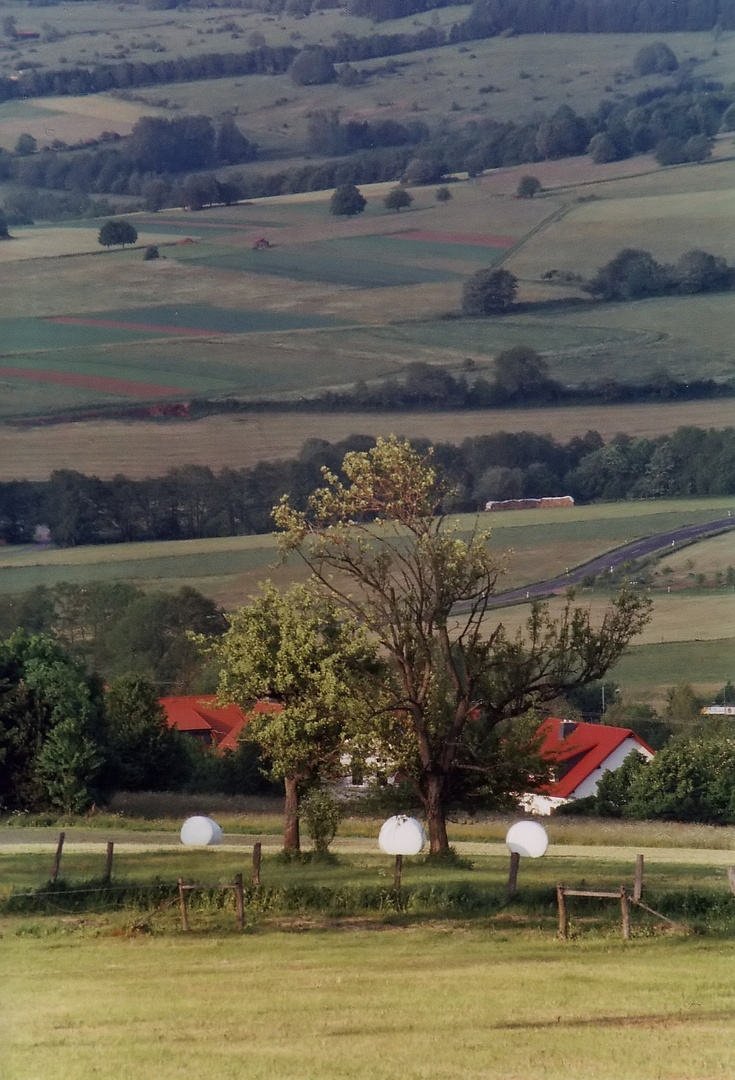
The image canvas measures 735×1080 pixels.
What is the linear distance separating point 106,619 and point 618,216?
13472mm

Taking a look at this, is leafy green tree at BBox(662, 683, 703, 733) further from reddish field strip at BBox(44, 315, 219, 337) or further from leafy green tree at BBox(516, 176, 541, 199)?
reddish field strip at BBox(44, 315, 219, 337)

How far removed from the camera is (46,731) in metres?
22.1

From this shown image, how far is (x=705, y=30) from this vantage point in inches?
1119

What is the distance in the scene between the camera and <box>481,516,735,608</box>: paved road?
24.4m

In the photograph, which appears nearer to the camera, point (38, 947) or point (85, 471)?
point (38, 947)

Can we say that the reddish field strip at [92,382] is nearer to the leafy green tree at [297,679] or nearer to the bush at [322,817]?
the leafy green tree at [297,679]

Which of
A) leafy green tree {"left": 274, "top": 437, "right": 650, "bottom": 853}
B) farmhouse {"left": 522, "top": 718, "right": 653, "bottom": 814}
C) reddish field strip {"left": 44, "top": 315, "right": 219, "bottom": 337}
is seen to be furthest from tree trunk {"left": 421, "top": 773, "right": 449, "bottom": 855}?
reddish field strip {"left": 44, "top": 315, "right": 219, "bottom": 337}

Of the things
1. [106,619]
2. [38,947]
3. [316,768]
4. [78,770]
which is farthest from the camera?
[106,619]

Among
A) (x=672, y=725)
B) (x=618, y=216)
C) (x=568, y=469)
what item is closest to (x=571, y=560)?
(x=568, y=469)

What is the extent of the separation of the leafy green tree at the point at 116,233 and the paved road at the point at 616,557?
1069cm

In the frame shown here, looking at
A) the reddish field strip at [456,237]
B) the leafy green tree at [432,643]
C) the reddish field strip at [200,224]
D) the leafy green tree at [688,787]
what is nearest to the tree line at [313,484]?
the reddish field strip at [456,237]

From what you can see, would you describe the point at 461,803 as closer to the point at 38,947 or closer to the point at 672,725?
the point at 38,947

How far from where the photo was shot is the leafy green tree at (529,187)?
1078 inches

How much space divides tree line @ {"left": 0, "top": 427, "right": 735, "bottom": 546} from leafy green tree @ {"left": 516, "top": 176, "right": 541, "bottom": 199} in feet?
17.6
